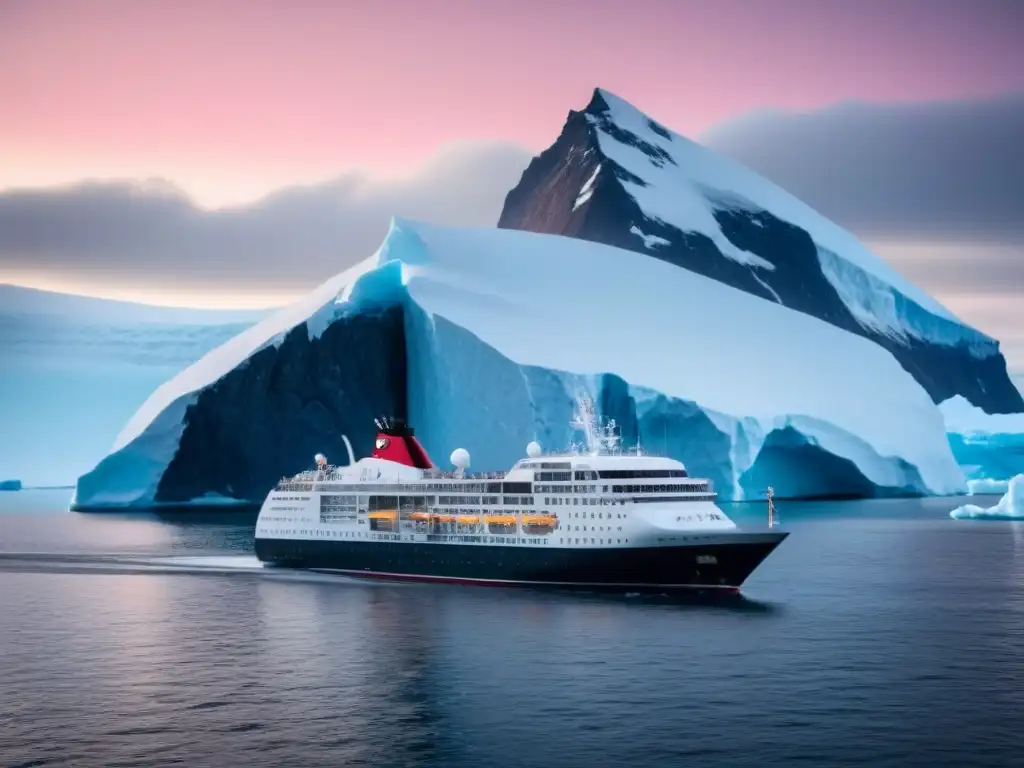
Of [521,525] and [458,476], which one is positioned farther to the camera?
[458,476]

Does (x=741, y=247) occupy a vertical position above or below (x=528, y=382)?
above

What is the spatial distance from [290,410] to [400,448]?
3360 centimetres

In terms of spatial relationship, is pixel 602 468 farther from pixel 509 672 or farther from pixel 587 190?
pixel 587 190

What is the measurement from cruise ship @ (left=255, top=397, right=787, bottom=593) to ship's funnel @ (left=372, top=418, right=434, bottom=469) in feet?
0.15

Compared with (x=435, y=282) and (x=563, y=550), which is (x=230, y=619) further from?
(x=435, y=282)

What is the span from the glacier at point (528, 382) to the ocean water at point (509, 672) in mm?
23921

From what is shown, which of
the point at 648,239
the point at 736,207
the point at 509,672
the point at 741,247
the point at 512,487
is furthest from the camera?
the point at 741,247

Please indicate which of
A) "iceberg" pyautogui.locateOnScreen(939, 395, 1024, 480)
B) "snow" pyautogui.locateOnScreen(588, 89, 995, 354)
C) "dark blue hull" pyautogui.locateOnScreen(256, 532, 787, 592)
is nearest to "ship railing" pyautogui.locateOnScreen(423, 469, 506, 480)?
"dark blue hull" pyautogui.locateOnScreen(256, 532, 787, 592)

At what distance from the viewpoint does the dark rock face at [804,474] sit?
73562 mm

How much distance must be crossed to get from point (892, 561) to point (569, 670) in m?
23.6

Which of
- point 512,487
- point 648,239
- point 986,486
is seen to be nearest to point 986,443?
point 986,486

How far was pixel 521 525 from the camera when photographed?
3828 cm

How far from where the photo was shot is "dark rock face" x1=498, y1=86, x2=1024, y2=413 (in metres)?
118

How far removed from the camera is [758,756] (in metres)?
19.6
